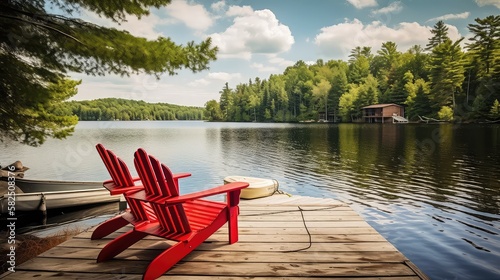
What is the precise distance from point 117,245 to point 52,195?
30.3 feet

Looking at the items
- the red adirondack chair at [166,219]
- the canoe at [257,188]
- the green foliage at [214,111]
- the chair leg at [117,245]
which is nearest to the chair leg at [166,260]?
the red adirondack chair at [166,219]

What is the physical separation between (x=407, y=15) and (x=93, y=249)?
78.3 metres

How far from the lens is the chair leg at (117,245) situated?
3.06 metres

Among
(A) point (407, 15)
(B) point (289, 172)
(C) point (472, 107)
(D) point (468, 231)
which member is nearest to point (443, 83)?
(C) point (472, 107)

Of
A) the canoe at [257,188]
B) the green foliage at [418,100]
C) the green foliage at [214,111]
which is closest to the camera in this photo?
the canoe at [257,188]

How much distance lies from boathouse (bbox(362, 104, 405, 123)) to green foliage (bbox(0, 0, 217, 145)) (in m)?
74.4

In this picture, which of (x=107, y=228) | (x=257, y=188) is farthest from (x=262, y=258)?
(x=257, y=188)

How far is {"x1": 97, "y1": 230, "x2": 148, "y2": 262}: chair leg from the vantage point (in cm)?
306

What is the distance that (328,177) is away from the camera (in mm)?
16609

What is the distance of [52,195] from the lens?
33.9ft

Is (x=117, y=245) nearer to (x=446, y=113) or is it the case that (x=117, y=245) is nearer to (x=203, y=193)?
(x=203, y=193)

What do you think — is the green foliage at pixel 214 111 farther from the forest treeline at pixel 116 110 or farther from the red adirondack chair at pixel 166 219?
Result: the red adirondack chair at pixel 166 219

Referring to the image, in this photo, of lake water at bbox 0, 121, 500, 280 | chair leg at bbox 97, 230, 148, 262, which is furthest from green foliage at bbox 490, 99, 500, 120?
chair leg at bbox 97, 230, 148, 262

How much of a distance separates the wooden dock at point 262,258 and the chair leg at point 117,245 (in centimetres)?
9
